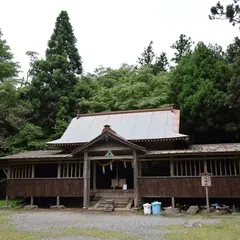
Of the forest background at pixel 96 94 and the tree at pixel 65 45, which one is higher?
the tree at pixel 65 45

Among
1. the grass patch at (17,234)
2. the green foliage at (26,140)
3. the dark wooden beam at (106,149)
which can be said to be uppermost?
the green foliage at (26,140)

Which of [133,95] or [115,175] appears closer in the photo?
[115,175]

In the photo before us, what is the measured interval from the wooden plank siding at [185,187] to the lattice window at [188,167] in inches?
19.0

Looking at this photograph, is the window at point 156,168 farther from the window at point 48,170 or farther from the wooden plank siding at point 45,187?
the window at point 48,170

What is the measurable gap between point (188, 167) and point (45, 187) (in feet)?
27.1

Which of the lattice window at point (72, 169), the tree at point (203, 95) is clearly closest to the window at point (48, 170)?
the lattice window at point (72, 169)

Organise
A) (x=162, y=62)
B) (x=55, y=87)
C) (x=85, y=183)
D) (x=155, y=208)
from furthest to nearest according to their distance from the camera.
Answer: (x=162, y=62)
(x=55, y=87)
(x=85, y=183)
(x=155, y=208)

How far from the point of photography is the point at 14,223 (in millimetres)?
11227

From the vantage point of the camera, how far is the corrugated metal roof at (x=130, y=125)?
55.7 ft

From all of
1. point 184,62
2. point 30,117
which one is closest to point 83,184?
point 30,117

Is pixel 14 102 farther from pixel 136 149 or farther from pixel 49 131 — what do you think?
pixel 136 149

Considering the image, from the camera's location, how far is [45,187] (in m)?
16.6

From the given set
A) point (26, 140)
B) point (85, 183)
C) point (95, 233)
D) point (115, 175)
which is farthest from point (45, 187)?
point (95, 233)

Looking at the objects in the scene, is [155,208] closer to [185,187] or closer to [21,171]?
[185,187]
